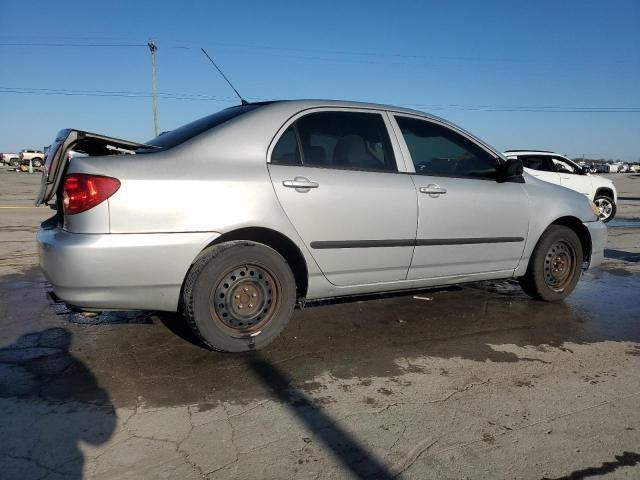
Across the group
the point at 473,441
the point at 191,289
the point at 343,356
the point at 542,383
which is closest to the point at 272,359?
the point at 343,356

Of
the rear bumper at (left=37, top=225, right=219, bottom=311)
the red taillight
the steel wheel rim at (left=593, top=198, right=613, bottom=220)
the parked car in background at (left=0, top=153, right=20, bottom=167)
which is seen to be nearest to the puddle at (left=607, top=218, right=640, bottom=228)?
the steel wheel rim at (left=593, top=198, right=613, bottom=220)

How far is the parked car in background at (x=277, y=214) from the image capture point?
9.96ft

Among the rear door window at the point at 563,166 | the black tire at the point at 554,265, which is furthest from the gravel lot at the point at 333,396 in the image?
the rear door window at the point at 563,166

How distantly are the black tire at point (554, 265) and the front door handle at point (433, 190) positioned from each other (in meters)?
1.29

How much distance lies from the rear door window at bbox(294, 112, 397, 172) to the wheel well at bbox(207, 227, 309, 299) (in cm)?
57

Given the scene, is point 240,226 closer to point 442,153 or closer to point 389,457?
point 389,457

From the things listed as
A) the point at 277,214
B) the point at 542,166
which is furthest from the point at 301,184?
the point at 542,166

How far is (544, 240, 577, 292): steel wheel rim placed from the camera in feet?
15.9

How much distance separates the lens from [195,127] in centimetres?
375

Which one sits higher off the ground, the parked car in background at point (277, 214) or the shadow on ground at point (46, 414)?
the parked car in background at point (277, 214)

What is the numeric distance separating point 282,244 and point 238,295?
46 cm

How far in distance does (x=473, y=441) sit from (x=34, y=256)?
21.4ft

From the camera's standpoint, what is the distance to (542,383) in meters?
3.14

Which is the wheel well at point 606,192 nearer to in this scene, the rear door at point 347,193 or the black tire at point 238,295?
the rear door at point 347,193
